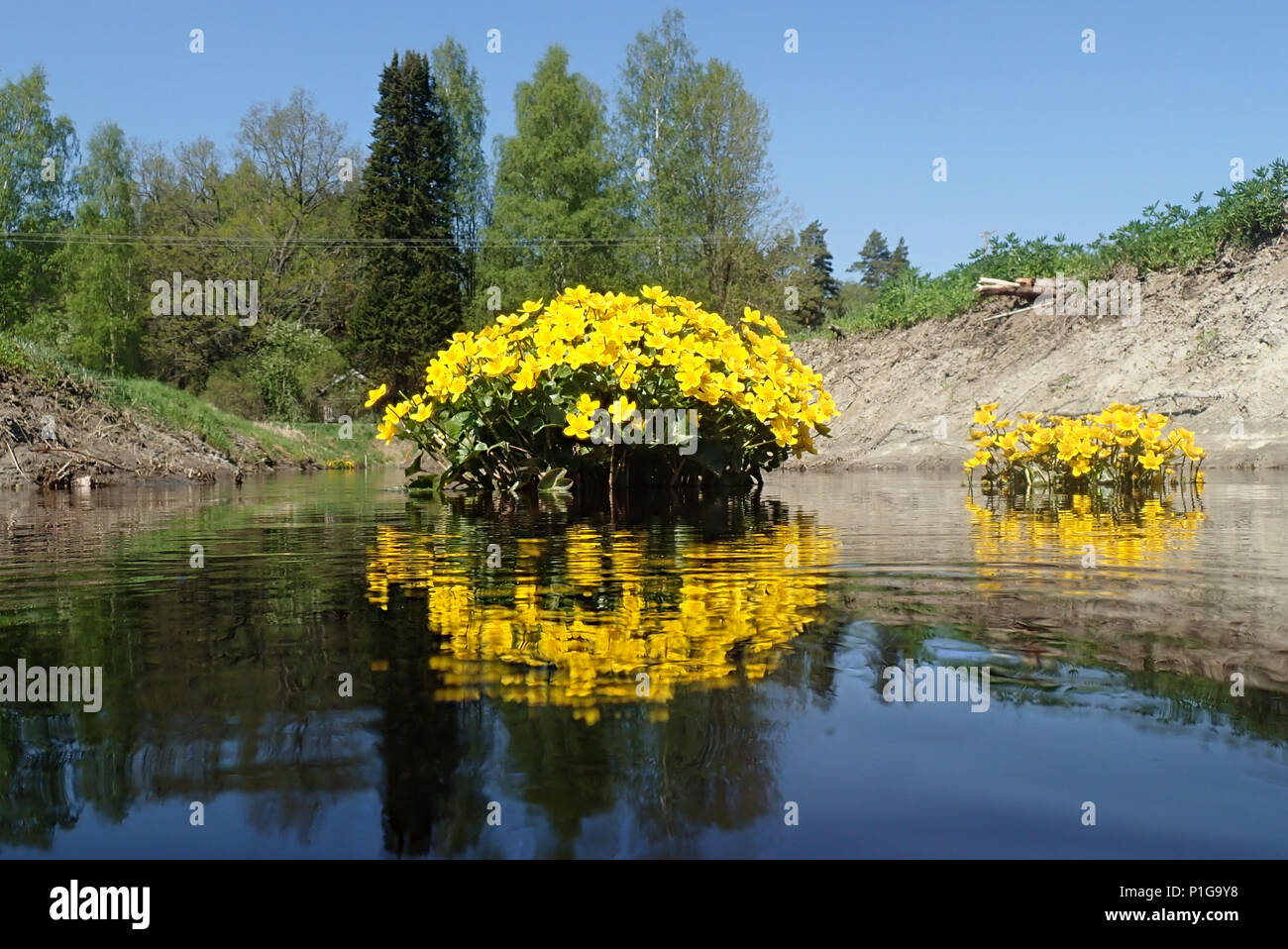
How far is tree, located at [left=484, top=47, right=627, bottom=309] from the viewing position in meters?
41.9

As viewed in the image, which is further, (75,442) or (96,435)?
(96,435)

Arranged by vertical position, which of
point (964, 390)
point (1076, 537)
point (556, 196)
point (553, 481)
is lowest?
point (1076, 537)

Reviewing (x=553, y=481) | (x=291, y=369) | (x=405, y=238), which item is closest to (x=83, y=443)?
(x=553, y=481)

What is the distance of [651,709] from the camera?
7.33ft

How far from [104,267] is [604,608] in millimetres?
48661

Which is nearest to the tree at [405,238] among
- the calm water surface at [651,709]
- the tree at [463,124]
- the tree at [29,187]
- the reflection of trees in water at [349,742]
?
the tree at [463,124]

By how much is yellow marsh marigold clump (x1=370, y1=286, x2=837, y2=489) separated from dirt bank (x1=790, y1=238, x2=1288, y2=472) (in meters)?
9.63

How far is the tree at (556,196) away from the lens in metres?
41.9

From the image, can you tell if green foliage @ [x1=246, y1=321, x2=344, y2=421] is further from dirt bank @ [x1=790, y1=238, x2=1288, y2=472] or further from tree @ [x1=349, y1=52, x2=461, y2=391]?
dirt bank @ [x1=790, y1=238, x2=1288, y2=472]

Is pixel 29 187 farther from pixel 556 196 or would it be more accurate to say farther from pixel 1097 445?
pixel 1097 445
